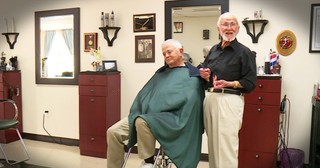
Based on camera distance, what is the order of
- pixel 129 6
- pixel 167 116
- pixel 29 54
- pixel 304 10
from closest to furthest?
pixel 167 116
pixel 304 10
pixel 129 6
pixel 29 54

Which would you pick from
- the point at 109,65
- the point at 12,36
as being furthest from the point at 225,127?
the point at 12,36

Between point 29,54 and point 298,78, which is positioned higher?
point 29,54

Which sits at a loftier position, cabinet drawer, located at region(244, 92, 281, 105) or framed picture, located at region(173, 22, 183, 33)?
framed picture, located at region(173, 22, 183, 33)

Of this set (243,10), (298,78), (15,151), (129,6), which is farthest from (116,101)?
(298,78)

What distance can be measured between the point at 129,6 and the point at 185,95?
1897 millimetres

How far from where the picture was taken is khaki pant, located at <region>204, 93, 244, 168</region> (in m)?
2.17

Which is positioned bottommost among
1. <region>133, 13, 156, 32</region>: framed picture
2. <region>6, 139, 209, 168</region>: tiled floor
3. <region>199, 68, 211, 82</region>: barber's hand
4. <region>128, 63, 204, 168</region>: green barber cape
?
<region>6, 139, 209, 168</region>: tiled floor

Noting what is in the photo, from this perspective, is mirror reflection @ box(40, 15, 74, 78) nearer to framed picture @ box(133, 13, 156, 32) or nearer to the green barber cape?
framed picture @ box(133, 13, 156, 32)

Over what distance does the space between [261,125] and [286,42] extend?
36.7 inches

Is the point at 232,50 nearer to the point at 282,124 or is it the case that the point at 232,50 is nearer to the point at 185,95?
the point at 185,95

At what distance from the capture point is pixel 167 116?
2205mm

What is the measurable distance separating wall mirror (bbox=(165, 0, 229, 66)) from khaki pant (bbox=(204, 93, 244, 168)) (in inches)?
52.7

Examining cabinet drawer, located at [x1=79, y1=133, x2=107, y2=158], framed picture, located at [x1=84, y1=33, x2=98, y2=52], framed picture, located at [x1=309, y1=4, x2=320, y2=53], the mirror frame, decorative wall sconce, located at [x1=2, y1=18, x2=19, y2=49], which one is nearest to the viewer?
framed picture, located at [x1=309, y1=4, x2=320, y2=53]

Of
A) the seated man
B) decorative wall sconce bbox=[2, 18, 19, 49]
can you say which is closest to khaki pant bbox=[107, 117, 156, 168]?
the seated man
